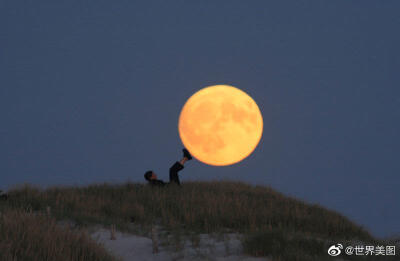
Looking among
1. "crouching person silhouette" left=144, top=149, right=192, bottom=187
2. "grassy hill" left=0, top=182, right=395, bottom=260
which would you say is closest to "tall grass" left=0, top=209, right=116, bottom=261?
"grassy hill" left=0, top=182, right=395, bottom=260

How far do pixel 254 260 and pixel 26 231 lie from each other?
4.21 meters

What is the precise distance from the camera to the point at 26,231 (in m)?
7.21

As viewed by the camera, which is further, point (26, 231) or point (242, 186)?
point (242, 186)

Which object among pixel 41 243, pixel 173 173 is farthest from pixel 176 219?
pixel 41 243

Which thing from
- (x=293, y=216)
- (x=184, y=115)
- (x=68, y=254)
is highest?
(x=184, y=115)

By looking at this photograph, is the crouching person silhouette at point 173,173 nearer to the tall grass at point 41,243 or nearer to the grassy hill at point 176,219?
the grassy hill at point 176,219

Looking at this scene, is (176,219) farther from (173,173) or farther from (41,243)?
(41,243)

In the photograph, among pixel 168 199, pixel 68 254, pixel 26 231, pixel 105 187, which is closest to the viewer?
pixel 68 254

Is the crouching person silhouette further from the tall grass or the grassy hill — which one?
the tall grass

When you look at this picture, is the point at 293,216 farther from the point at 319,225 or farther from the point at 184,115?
the point at 184,115

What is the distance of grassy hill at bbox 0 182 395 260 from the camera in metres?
7.17

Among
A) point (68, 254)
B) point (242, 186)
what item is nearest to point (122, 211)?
point (68, 254)

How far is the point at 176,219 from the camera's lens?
12461 millimetres

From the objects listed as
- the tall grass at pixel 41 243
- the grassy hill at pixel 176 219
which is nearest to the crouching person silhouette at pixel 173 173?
the grassy hill at pixel 176 219
